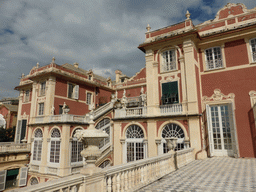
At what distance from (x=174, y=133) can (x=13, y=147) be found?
15716 millimetres

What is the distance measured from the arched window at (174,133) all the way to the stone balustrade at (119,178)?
15.0ft

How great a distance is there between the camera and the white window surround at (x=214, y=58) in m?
13.2

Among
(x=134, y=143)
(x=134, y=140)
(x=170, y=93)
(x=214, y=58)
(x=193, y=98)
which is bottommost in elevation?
(x=134, y=143)

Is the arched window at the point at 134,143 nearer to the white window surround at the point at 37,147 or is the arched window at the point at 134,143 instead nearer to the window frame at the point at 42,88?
the white window surround at the point at 37,147

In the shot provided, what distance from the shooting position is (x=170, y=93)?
13867mm

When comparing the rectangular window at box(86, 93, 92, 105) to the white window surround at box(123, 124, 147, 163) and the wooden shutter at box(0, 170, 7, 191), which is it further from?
the wooden shutter at box(0, 170, 7, 191)

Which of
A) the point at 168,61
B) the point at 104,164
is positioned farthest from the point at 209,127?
the point at 104,164

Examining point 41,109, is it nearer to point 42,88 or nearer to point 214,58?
point 42,88

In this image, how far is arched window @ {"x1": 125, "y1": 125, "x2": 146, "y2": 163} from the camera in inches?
543

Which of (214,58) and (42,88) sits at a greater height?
(214,58)

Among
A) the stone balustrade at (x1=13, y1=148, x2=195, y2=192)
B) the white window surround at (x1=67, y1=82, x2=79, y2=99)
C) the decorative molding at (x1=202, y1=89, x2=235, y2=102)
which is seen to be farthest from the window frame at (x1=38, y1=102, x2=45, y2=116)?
the stone balustrade at (x1=13, y1=148, x2=195, y2=192)

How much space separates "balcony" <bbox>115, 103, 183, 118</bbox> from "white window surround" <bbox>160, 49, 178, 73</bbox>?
2.97 metres

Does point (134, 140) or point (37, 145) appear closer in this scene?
point (134, 140)

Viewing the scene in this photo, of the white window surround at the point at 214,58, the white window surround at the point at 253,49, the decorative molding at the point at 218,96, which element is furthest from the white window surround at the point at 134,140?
the white window surround at the point at 253,49
